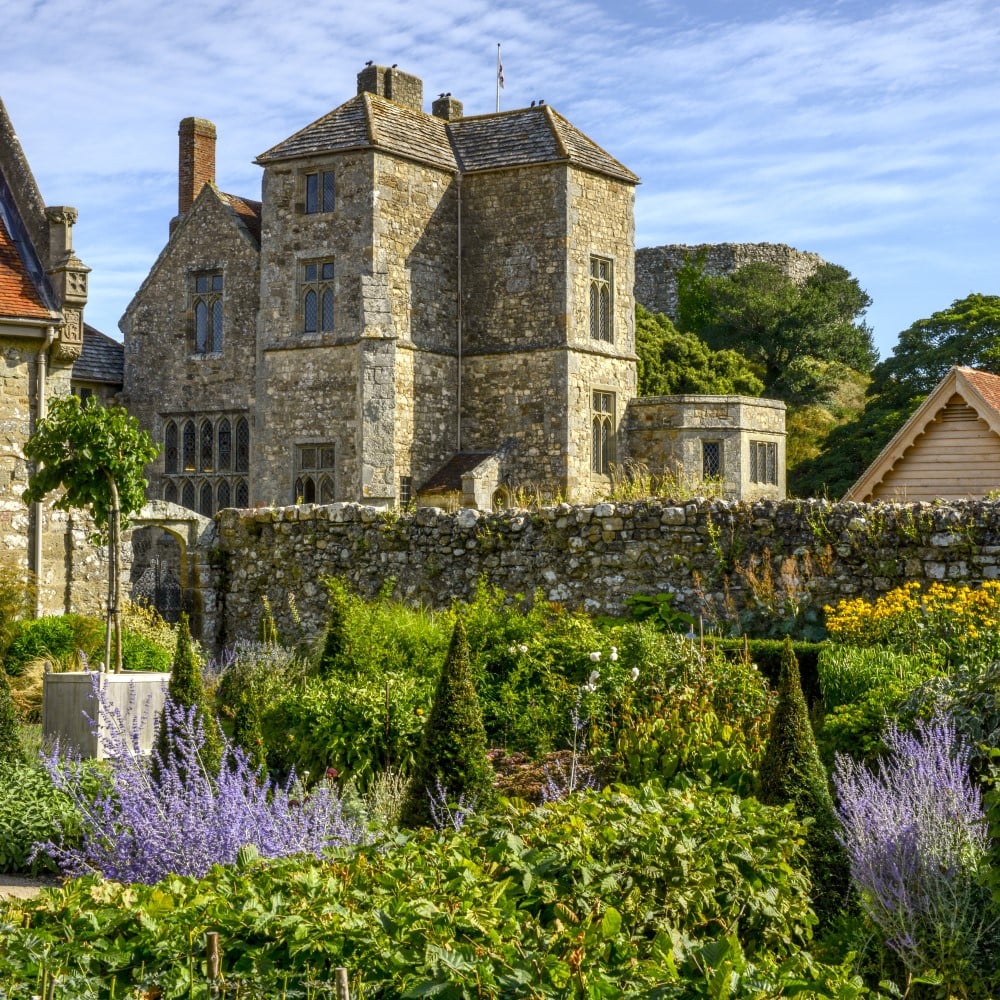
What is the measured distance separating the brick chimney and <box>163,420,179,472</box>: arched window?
5.51 m

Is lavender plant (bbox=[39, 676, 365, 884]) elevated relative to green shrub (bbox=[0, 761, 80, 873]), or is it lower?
elevated

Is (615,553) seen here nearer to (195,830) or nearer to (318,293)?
(195,830)

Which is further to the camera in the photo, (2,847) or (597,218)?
(597,218)

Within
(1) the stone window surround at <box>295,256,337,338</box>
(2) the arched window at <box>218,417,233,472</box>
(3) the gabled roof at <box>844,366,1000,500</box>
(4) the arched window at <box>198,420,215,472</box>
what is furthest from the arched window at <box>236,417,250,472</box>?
(3) the gabled roof at <box>844,366,1000,500</box>

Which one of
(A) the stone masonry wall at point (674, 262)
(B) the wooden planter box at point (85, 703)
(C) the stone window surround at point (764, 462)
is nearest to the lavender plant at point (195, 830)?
(B) the wooden planter box at point (85, 703)

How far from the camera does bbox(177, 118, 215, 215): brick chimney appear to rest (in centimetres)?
3225

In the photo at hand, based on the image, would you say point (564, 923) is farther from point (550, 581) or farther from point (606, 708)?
point (550, 581)

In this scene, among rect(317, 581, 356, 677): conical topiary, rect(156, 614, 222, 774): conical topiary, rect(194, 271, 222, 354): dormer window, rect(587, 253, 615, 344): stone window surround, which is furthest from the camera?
rect(194, 271, 222, 354): dormer window

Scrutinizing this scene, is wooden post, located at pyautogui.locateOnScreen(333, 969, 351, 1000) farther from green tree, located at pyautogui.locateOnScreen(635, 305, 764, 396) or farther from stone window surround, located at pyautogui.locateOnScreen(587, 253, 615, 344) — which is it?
green tree, located at pyautogui.locateOnScreen(635, 305, 764, 396)

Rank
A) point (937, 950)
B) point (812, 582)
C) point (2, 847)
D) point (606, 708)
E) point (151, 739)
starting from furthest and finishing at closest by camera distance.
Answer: point (812, 582), point (151, 739), point (606, 708), point (2, 847), point (937, 950)

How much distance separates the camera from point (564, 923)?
5.54 m

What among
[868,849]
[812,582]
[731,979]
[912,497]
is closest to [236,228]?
[912,497]

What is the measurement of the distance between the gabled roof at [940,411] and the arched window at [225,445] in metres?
14.1

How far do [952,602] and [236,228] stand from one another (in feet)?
66.1
